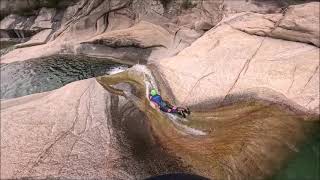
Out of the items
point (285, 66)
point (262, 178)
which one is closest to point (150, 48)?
point (285, 66)

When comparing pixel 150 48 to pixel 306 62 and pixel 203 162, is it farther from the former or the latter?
pixel 203 162

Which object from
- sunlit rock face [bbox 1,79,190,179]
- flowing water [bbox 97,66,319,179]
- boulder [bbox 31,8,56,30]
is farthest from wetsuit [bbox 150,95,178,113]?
boulder [bbox 31,8,56,30]

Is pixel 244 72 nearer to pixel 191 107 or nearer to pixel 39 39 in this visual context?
Answer: pixel 191 107

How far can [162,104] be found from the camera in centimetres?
1844

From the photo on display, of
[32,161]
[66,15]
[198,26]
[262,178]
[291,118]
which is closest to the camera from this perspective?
[262,178]

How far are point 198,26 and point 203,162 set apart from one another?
13.5 m

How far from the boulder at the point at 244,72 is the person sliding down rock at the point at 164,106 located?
0.89 metres

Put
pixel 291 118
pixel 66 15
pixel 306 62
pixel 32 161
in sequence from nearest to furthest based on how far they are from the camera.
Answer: pixel 32 161 < pixel 291 118 < pixel 306 62 < pixel 66 15

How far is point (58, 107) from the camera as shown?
18766mm

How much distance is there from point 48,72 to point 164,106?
37.1 ft

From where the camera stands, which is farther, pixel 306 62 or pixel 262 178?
pixel 306 62

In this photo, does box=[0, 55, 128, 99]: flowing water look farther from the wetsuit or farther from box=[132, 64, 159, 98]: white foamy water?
the wetsuit

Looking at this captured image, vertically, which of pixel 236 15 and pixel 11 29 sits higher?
pixel 236 15

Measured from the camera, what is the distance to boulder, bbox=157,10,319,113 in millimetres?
17953
